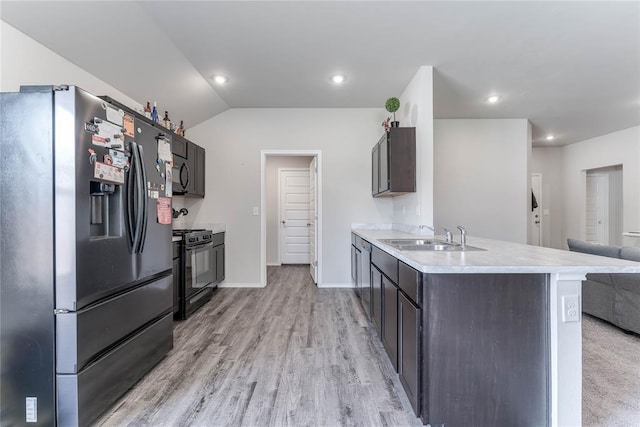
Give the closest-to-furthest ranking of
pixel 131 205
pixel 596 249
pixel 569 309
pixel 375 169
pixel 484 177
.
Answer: pixel 569 309 → pixel 131 205 → pixel 596 249 → pixel 375 169 → pixel 484 177

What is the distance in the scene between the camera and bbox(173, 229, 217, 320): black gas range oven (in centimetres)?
294

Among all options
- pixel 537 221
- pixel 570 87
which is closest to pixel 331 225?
pixel 570 87

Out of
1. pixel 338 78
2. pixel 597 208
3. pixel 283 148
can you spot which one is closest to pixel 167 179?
pixel 338 78

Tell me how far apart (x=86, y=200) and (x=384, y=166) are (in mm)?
2673

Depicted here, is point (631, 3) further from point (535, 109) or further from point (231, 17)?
point (231, 17)

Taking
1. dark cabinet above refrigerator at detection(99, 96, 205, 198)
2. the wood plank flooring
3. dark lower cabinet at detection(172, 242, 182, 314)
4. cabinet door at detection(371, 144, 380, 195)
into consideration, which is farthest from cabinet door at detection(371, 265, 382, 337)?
dark cabinet above refrigerator at detection(99, 96, 205, 198)

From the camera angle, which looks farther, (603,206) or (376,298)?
(603,206)

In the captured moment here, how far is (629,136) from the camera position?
4.98m

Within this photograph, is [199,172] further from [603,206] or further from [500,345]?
[603,206]

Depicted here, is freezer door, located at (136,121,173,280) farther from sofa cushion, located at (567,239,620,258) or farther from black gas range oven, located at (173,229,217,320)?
sofa cushion, located at (567,239,620,258)

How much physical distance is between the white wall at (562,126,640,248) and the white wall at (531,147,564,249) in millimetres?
87

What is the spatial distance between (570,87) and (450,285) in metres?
3.56

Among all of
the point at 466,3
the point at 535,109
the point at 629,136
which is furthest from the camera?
the point at 629,136

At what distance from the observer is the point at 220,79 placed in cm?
325
